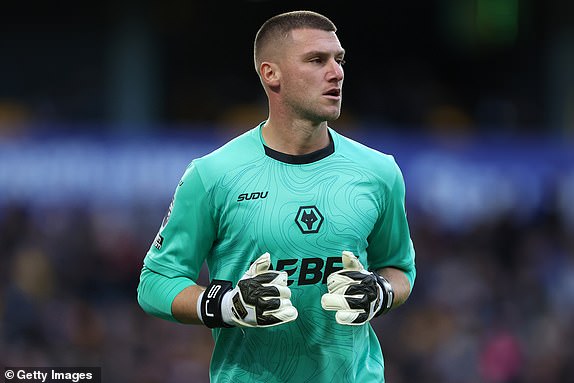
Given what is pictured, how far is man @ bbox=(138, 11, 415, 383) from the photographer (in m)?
5.14

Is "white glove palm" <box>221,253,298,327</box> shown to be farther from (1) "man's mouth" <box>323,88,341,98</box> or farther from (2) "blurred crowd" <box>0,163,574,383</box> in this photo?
(2) "blurred crowd" <box>0,163,574,383</box>

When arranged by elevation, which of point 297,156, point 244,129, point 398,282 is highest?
point 297,156

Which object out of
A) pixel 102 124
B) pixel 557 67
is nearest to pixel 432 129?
pixel 557 67

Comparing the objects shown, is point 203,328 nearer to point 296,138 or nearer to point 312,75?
point 296,138

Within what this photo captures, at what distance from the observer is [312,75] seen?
5.29 metres

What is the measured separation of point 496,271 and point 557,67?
21.1 feet

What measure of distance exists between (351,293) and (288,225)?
468 mm

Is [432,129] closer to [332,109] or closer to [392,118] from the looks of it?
[392,118]

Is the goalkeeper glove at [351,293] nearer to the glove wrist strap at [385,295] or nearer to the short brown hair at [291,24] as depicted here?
the glove wrist strap at [385,295]

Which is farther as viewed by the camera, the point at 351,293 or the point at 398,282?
the point at 398,282

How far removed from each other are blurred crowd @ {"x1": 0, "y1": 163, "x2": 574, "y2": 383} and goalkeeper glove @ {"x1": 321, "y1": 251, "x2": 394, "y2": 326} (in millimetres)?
5612

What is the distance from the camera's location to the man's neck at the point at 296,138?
5.36 metres

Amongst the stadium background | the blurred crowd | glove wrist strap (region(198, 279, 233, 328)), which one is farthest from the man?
the stadium background

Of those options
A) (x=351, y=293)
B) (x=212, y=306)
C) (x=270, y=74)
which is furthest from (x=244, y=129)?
(x=351, y=293)
